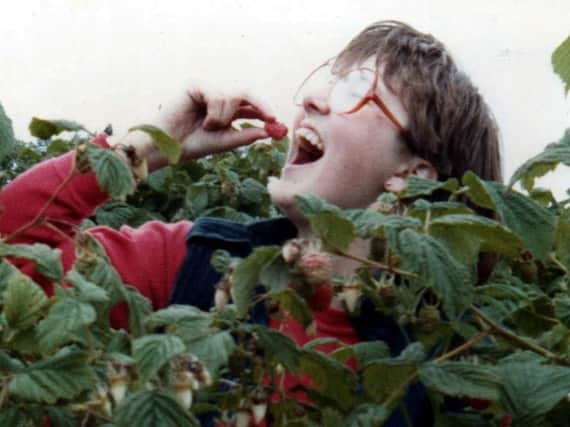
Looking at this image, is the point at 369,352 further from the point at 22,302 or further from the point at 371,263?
the point at 22,302

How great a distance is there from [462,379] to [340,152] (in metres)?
0.77

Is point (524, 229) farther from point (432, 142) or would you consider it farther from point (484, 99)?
point (484, 99)

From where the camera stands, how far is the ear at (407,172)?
1.89 m

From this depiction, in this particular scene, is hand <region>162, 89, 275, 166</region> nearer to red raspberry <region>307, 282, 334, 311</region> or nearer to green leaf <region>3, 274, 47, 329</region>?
red raspberry <region>307, 282, 334, 311</region>

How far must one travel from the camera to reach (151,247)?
6.36 feet

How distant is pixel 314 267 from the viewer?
107 centimetres

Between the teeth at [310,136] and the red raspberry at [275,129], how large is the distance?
2 centimetres

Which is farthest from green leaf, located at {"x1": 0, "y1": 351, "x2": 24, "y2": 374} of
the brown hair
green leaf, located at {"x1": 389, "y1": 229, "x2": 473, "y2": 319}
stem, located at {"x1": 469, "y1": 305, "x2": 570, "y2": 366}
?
the brown hair

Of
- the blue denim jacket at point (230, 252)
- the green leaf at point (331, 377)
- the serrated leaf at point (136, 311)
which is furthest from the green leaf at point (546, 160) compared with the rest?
the blue denim jacket at point (230, 252)

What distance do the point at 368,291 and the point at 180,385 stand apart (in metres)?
0.32

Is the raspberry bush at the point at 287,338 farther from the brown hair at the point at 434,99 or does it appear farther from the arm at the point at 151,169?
the brown hair at the point at 434,99

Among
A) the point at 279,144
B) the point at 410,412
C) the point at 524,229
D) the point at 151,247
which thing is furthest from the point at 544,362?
the point at 279,144

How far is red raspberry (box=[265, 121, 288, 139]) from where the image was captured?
1.78 metres

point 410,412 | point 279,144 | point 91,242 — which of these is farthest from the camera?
point 279,144
